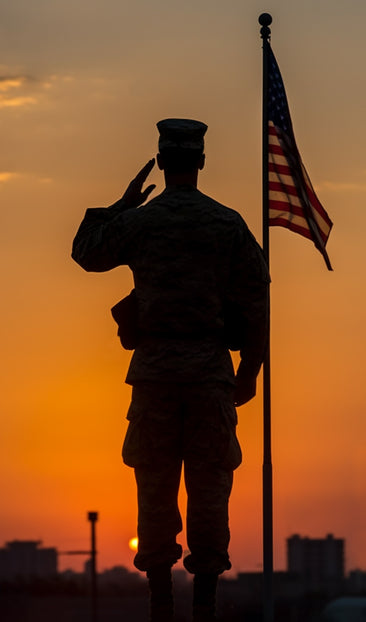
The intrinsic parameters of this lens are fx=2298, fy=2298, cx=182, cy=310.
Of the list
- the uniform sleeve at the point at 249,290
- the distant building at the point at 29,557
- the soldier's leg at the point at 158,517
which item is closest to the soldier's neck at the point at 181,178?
the uniform sleeve at the point at 249,290

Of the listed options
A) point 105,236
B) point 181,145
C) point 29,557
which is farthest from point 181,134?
point 29,557

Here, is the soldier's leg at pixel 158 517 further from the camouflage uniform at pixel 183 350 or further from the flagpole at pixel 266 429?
the flagpole at pixel 266 429

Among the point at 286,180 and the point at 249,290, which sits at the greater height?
the point at 286,180

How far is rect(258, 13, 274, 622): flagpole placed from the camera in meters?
23.1

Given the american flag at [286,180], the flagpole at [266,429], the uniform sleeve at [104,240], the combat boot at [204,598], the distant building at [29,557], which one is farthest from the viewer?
the distant building at [29,557]

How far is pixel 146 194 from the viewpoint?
61.8ft

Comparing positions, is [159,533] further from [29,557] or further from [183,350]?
[29,557]

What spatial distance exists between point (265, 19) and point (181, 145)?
28.4 ft

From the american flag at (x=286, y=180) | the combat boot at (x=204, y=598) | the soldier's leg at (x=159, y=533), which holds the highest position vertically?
the american flag at (x=286, y=180)

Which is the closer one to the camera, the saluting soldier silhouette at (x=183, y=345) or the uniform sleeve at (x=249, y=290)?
the saluting soldier silhouette at (x=183, y=345)

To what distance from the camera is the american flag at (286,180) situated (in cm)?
2664

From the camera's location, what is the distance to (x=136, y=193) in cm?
1881

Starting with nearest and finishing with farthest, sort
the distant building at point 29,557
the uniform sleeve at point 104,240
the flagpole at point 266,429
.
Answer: the uniform sleeve at point 104,240
the flagpole at point 266,429
the distant building at point 29,557

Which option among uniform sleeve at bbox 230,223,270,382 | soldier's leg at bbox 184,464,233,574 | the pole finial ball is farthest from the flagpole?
soldier's leg at bbox 184,464,233,574
